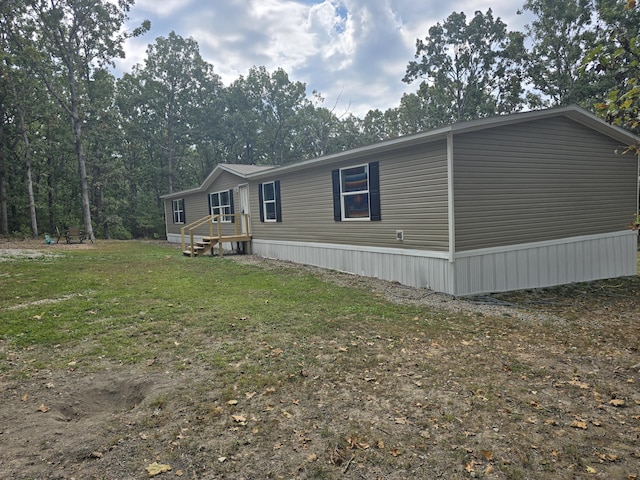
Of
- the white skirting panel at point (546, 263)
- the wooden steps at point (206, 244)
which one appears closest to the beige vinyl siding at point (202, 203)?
the wooden steps at point (206, 244)

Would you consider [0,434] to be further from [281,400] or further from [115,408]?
[281,400]

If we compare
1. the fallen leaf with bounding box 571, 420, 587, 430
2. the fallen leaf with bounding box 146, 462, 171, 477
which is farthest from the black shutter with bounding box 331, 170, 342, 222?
the fallen leaf with bounding box 146, 462, 171, 477

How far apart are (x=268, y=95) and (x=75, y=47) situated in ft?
56.7

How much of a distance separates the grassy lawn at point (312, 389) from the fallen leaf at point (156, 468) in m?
0.04

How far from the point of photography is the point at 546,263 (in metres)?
8.24

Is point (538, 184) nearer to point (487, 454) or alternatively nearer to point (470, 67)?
point (487, 454)

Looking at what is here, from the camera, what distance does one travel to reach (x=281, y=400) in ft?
10.5

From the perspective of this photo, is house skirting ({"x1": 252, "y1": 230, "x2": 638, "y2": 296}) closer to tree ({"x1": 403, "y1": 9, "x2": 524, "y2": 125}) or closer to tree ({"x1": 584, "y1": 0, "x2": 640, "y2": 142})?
tree ({"x1": 584, "y1": 0, "x2": 640, "y2": 142})

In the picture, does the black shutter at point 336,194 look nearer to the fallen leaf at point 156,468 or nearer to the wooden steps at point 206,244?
the wooden steps at point 206,244

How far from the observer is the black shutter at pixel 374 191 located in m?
8.65

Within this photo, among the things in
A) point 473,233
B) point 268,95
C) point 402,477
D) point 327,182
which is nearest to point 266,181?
point 327,182

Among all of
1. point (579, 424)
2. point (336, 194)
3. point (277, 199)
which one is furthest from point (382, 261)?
point (579, 424)

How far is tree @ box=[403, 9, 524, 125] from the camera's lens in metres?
23.8

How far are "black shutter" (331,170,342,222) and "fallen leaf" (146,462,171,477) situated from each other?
25.9 feet
